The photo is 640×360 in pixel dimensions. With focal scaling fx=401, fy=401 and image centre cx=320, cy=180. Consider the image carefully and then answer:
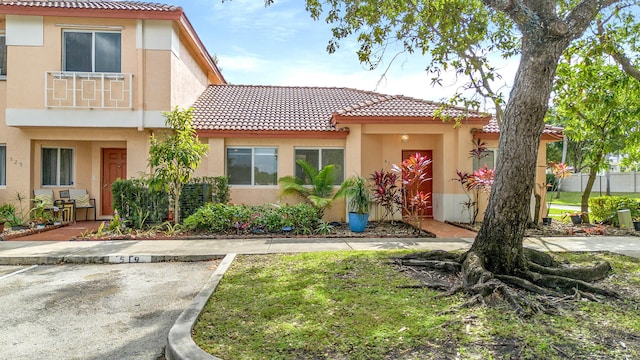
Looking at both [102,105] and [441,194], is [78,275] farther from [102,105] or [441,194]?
[441,194]

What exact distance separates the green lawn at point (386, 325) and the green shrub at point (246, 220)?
17.4 ft

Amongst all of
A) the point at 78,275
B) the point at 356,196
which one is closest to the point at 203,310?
the point at 78,275

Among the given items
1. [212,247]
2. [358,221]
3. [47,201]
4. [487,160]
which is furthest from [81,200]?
[487,160]

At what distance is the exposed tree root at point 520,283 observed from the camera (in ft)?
15.9

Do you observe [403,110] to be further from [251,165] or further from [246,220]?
[246,220]

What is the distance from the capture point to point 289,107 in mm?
16234

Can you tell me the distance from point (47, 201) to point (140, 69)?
5242mm

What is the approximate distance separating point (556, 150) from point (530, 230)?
3216 centimetres

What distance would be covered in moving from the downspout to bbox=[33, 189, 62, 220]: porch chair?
12.4 ft

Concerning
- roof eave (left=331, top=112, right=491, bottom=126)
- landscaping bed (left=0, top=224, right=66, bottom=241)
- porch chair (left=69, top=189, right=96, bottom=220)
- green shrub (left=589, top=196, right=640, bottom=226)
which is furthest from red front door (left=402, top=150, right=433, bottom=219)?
landscaping bed (left=0, top=224, right=66, bottom=241)

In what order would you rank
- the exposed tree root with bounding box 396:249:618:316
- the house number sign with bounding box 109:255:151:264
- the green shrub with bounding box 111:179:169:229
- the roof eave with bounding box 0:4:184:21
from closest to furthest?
the exposed tree root with bounding box 396:249:618:316, the house number sign with bounding box 109:255:151:264, the green shrub with bounding box 111:179:169:229, the roof eave with bounding box 0:4:184:21

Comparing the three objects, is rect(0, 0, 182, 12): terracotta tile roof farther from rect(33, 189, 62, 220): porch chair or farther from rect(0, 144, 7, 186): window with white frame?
rect(33, 189, 62, 220): porch chair

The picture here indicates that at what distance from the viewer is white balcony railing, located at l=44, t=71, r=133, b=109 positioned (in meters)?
12.5

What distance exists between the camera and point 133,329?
4.64 metres
